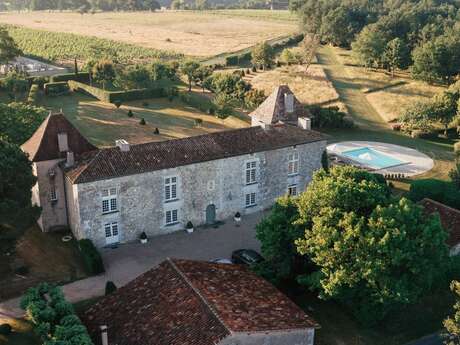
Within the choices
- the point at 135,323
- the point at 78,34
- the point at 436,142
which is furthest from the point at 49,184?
the point at 78,34

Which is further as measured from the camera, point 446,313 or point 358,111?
point 358,111

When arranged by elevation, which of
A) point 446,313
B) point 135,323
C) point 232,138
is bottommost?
point 446,313

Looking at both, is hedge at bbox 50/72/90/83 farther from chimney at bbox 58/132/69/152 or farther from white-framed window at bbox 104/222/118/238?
white-framed window at bbox 104/222/118/238

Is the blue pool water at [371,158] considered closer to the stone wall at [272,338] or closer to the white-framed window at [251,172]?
the white-framed window at [251,172]

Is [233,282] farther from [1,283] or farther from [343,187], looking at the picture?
[1,283]

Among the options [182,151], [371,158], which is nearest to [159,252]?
[182,151]

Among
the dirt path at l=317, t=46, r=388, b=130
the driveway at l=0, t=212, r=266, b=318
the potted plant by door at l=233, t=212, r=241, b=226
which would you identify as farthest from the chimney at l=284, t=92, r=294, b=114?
the dirt path at l=317, t=46, r=388, b=130

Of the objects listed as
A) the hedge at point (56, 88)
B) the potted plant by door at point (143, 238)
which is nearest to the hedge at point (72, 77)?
the hedge at point (56, 88)
